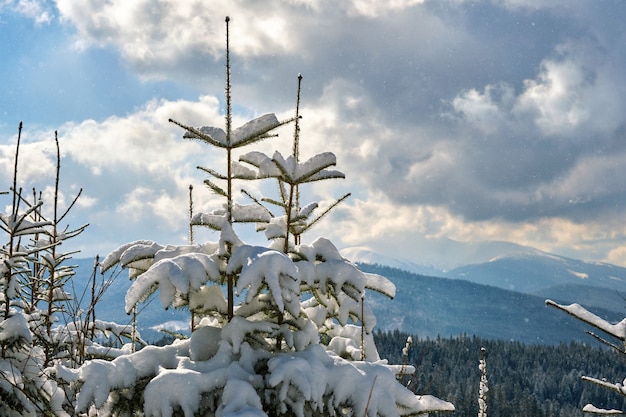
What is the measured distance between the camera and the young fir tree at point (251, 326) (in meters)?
3.80

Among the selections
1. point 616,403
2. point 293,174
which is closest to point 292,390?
point 293,174

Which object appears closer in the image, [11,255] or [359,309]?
[359,309]

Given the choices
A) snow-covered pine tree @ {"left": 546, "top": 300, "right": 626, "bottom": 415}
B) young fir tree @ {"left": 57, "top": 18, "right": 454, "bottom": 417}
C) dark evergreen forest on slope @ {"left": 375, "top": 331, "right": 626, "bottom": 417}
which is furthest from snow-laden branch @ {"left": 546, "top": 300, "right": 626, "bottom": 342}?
dark evergreen forest on slope @ {"left": 375, "top": 331, "right": 626, "bottom": 417}

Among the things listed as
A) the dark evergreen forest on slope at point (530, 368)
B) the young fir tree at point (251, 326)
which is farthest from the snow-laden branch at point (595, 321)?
the dark evergreen forest on slope at point (530, 368)

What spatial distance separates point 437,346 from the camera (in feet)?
561

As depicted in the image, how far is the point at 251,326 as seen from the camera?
4.41 meters

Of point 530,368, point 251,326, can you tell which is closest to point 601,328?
point 251,326

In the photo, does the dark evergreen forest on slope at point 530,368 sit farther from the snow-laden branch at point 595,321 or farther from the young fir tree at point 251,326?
the snow-laden branch at point 595,321

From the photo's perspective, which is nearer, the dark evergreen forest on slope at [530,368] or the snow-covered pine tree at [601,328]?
the snow-covered pine tree at [601,328]

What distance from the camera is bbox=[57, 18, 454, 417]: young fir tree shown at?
150 inches

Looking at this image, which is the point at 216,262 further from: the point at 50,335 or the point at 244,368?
the point at 50,335

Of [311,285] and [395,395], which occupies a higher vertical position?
[311,285]

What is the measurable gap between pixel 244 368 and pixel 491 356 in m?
179

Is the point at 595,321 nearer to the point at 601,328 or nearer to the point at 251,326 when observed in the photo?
the point at 601,328
